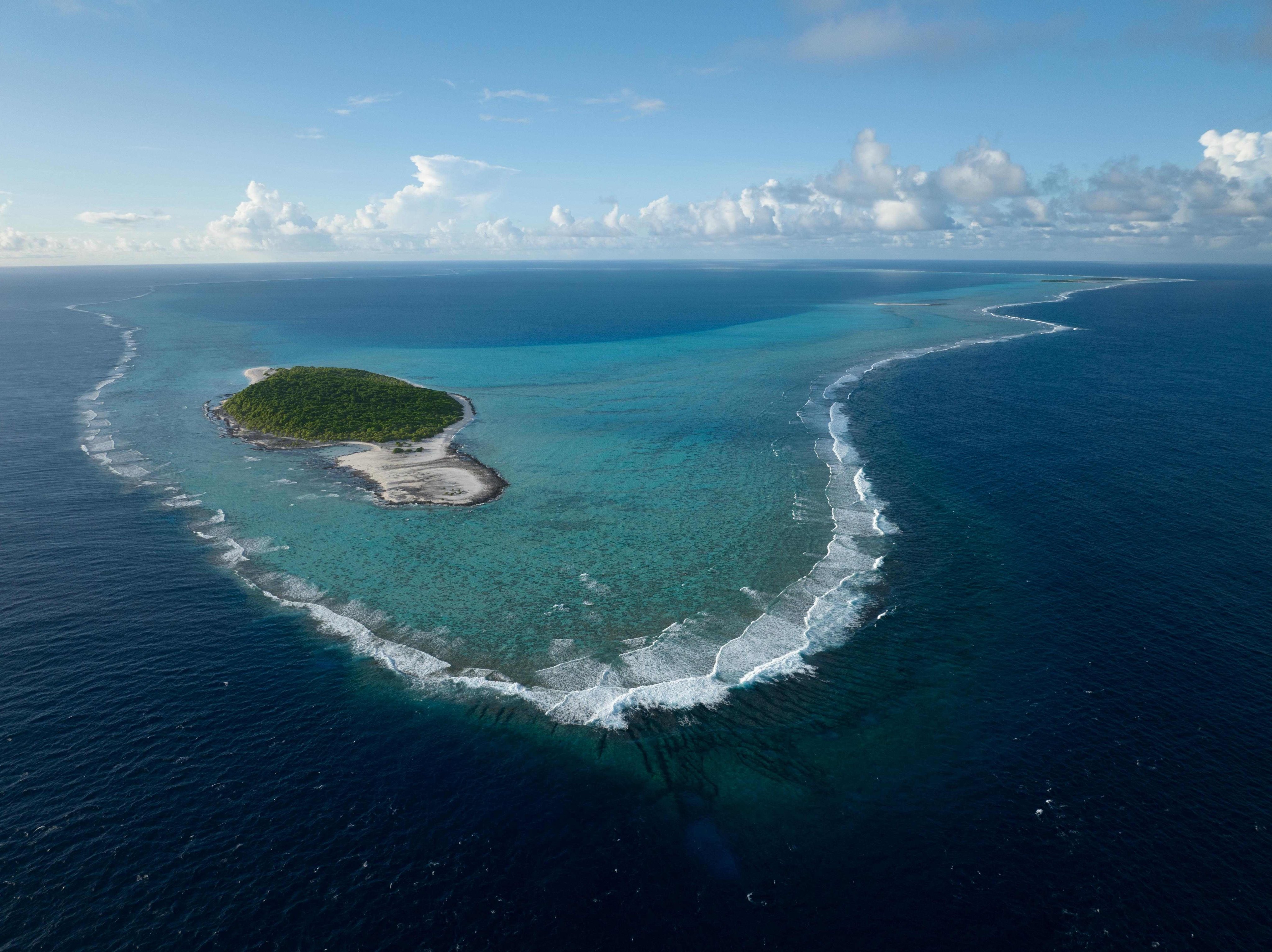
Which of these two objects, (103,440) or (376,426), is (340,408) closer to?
(376,426)

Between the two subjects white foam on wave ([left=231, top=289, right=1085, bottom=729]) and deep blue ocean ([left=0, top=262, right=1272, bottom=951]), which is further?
white foam on wave ([left=231, top=289, right=1085, bottom=729])

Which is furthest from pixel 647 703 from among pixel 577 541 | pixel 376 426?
pixel 376 426

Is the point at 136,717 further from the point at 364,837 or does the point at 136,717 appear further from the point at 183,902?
the point at 364,837

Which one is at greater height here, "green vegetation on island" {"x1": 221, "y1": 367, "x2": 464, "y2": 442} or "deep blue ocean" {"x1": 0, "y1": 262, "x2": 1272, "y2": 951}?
"green vegetation on island" {"x1": 221, "y1": 367, "x2": 464, "y2": 442}

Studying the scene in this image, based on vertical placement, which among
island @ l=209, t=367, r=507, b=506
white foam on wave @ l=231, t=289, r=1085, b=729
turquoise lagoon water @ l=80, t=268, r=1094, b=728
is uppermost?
island @ l=209, t=367, r=507, b=506

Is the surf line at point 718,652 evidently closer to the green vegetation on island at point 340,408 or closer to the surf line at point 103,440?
the surf line at point 103,440

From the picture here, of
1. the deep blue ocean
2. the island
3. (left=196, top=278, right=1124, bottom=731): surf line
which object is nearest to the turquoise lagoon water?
(left=196, top=278, right=1124, bottom=731): surf line

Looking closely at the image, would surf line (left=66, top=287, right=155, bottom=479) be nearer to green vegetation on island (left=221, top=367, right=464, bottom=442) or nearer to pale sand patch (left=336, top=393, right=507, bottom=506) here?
green vegetation on island (left=221, top=367, right=464, bottom=442)

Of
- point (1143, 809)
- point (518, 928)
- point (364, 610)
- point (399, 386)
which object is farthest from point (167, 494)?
point (1143, 809)
